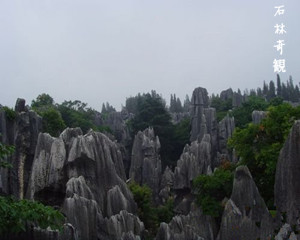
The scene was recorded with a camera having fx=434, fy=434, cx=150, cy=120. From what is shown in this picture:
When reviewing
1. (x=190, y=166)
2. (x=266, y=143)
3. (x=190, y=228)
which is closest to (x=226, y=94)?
(x=190, y=166)

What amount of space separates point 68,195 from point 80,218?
135 centimetres

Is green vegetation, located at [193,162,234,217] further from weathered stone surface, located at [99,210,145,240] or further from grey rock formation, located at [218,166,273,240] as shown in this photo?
weathered stone surface, located at [99,210,145,240]

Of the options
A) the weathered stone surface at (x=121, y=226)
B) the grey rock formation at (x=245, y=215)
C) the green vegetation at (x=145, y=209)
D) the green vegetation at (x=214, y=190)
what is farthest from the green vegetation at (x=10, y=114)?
the grey rock formation at (x=245, y=215)

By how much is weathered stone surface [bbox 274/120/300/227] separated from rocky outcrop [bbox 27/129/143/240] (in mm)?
6895

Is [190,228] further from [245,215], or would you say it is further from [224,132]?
[224,132]

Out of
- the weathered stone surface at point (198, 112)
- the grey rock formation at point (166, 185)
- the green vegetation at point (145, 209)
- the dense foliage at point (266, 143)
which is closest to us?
the dense foliage at point (266, 143)

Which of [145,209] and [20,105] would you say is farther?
[20,105]

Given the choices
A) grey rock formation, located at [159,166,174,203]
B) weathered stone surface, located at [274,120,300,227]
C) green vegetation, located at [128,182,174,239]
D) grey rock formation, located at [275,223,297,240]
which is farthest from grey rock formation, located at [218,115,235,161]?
grey rock formation, located at [275,223,297,240]

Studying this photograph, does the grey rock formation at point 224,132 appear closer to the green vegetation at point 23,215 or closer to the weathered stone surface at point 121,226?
the weathered stone surface at point 121,226

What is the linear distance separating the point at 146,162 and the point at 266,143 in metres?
18.7

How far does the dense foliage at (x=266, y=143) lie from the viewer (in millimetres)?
19250

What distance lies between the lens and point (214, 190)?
20453 millimetres

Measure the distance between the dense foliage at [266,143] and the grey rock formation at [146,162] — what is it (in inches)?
651

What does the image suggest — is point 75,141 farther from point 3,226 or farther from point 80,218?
point 3,226
